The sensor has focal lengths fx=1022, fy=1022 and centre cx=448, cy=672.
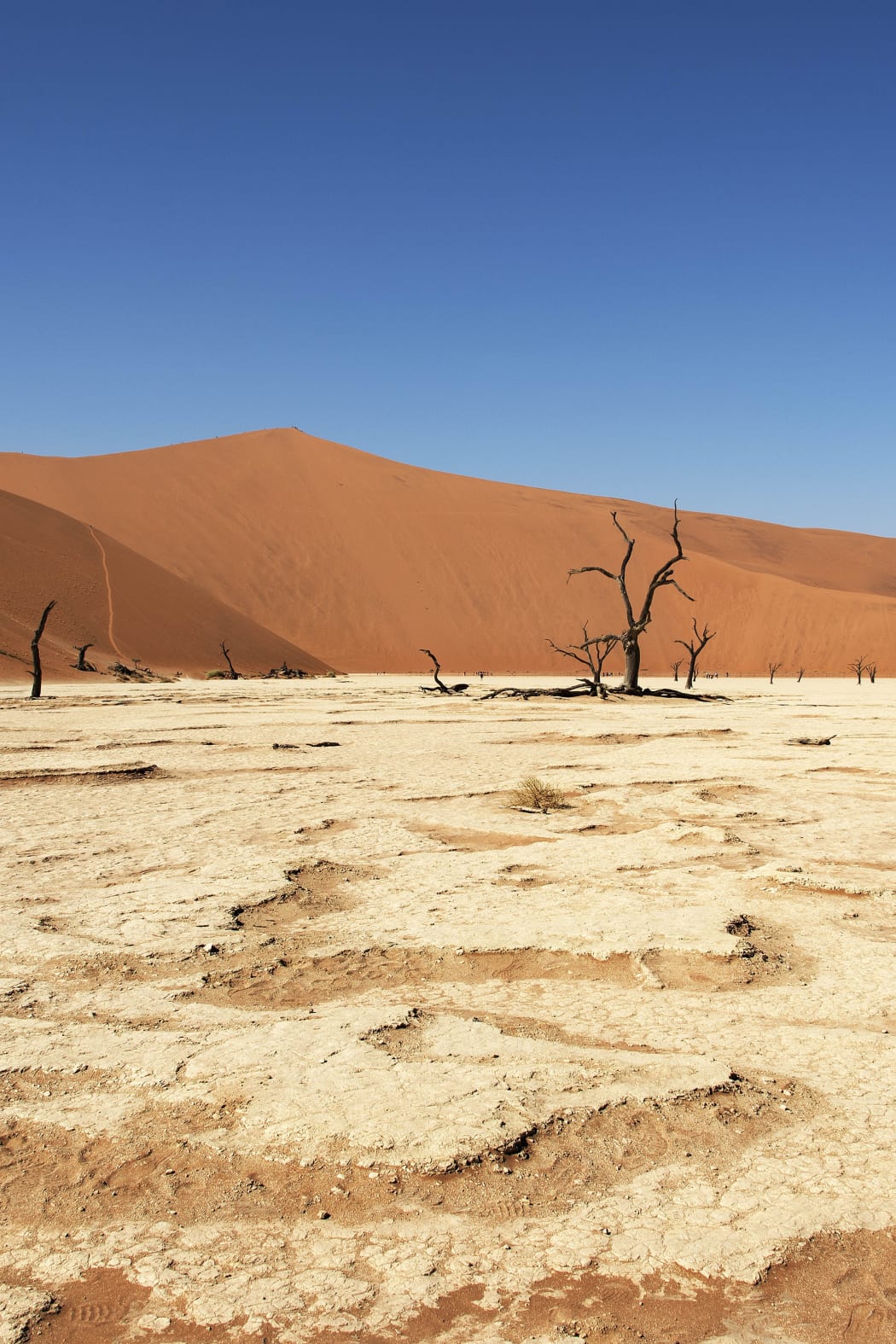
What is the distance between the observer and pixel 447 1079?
8.59 ft

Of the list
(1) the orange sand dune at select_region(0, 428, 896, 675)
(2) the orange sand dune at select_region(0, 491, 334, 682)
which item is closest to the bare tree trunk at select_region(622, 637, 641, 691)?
(2) the orange sand dune at select_region(0, 491, 334, 682)

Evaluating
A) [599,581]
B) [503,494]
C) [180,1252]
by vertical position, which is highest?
[503,494]

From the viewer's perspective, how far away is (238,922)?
161 inches

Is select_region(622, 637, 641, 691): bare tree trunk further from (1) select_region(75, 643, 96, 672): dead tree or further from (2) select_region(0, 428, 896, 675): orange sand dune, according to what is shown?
(2) select_region(0, 428, 896, 675): orange sand dune

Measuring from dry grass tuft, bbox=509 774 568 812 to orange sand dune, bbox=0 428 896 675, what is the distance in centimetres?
4624

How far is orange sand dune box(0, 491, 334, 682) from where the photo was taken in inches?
1363

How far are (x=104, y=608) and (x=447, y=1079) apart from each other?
38.2m

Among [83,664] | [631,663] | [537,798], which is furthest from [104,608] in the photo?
[537,798]

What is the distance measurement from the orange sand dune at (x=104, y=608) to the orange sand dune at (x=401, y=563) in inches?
440

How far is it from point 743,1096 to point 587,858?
8.63 ft

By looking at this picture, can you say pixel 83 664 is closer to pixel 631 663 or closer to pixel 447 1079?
pixel 631 663

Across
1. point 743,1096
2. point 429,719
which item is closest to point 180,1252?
point 743,1096

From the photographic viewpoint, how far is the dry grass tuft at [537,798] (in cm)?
674

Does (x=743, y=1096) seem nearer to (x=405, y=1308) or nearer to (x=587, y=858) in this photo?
(x=405, y=1308)
